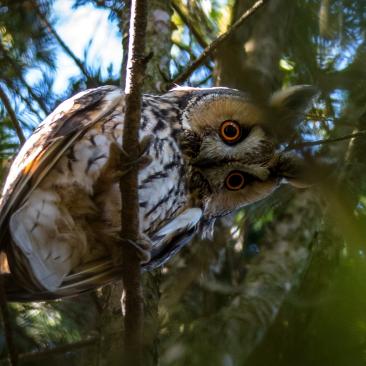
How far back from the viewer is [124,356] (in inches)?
57.9

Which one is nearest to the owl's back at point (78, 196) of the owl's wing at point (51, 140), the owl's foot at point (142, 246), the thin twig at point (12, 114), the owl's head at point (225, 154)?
the owl's wing at point (51, 140)

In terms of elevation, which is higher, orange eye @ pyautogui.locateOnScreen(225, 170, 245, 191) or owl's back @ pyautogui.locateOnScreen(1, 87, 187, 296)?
owl's back @ pyautogui.locateOnScreen(1, 87, 187, 296)

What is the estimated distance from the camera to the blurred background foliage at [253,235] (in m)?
1.23

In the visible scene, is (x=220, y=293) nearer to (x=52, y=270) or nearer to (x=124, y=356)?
(x=52, y=270)

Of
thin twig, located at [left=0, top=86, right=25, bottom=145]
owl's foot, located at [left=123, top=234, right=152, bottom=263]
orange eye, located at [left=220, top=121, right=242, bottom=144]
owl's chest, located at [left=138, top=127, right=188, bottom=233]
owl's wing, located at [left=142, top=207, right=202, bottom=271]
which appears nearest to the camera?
owl's foot, located at [left=123, top=234, right=152, bottom=263]

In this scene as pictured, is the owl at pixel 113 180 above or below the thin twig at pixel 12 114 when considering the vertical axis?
below

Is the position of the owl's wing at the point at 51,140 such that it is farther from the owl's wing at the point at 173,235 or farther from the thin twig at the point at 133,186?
the owl's wing at the point at 173,235

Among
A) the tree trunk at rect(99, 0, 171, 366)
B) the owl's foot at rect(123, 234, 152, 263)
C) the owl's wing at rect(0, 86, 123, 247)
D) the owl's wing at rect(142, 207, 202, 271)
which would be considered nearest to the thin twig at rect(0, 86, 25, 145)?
the owl's wing at rect(0, 86, 123, 247)

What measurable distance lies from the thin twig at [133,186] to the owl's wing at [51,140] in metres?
0.39

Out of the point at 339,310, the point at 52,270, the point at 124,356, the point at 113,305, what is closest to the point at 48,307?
the point at 113,305

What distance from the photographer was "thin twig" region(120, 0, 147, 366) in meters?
1.66

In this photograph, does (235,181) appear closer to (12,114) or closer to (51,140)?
(51,140)

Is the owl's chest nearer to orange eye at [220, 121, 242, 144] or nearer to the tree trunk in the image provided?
orange eye at [220, 121, 242, 144]

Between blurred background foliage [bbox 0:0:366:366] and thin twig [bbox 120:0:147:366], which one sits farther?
thin twig [bbox 120:0:147:366]
